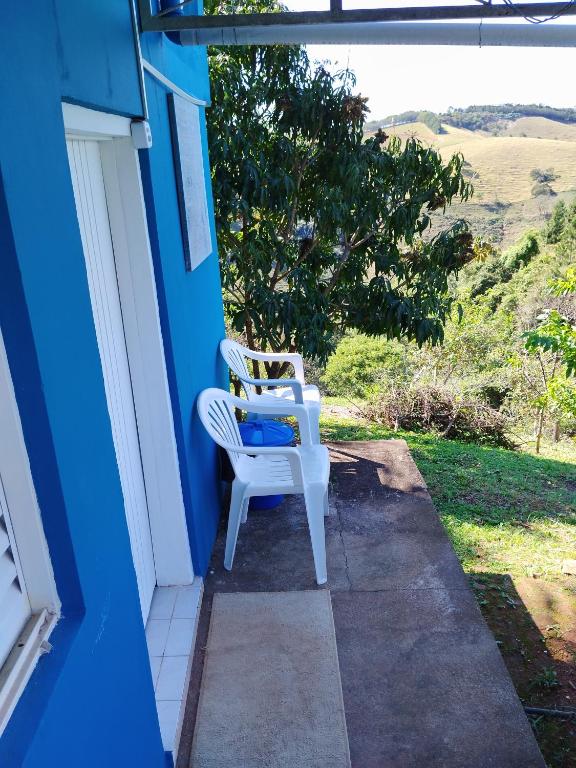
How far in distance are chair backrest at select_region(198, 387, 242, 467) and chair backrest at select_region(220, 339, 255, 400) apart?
0.74 m

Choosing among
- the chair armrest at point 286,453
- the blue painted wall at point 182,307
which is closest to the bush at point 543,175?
the blue painted wall at point 182,307

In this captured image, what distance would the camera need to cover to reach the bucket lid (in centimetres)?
381

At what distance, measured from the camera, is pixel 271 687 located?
2.62 meters

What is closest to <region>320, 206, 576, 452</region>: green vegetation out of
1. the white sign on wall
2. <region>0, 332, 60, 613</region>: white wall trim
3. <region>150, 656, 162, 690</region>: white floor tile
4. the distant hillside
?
the white sign on wall

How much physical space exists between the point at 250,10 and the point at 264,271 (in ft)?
7.27

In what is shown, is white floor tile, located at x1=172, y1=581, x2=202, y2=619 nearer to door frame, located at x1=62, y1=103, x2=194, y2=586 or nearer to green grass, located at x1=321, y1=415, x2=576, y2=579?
door frame, located at x1=62, y1=103, x2=194, y2=586

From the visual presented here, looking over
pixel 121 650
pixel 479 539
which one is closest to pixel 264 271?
pixel 479 539

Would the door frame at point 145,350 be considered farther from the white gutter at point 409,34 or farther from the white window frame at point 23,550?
the white window frame at point 23,550

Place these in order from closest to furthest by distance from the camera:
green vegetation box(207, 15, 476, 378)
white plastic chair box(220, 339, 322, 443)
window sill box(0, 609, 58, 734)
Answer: window sill box(0, 609, 58, 734)
white plastic chair box(220, 339, 322, 443)
green vegetation box(207, 15, 476, 378)

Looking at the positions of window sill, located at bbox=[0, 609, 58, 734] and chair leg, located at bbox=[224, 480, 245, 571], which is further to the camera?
chair leg, located at bbox=[224, 480, 245, 571]

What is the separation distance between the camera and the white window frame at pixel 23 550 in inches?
48.8

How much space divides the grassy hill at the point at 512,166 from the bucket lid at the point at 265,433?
27040 millimetres

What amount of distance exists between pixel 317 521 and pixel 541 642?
1288mm

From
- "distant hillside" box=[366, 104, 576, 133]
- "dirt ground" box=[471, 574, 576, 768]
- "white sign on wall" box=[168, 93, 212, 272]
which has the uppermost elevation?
"distant hillside" box=[366, 104, 576, 133]
